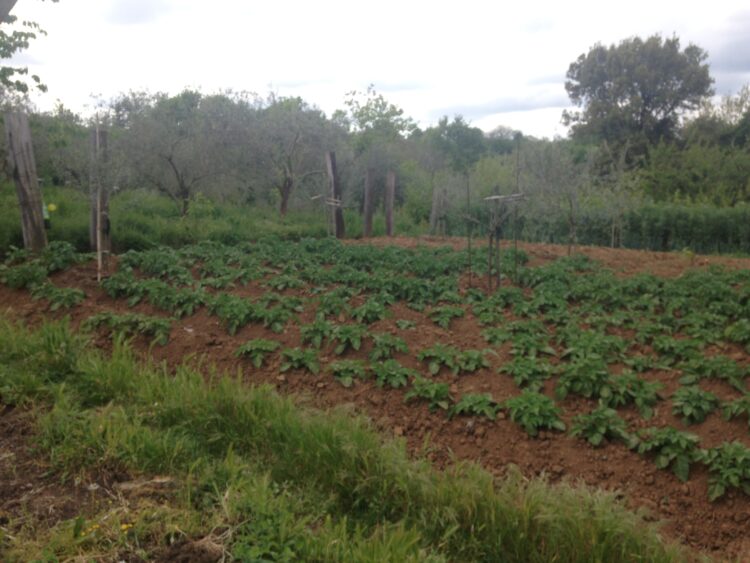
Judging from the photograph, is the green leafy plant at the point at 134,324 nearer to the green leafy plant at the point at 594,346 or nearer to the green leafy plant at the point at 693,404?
the green leafy plant at the point at 594,346

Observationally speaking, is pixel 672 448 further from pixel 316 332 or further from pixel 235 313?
pixel 235 313

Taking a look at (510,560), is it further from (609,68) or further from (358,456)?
(609,68)

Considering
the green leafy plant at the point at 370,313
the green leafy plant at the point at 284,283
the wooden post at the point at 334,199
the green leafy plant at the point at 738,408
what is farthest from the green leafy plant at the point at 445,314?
the wooden post at the point at 334,199

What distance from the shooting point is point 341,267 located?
8781mm

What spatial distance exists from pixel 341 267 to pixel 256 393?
4.49 m

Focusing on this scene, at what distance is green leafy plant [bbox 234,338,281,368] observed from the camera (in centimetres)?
556

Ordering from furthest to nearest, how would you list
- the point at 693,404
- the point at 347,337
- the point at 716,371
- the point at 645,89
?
the point at 645,89 < the point at 347,337 < the point at 716,371 < the point at 693,404

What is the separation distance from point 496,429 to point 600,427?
66 centimetres

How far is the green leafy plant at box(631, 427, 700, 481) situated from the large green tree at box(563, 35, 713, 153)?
26701 mm

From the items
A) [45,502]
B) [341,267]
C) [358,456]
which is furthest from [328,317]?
[45,502]

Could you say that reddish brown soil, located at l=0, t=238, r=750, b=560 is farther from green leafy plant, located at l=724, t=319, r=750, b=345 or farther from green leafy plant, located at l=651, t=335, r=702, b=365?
green leafy plant, located at l=651, t=335, r=702, b=365

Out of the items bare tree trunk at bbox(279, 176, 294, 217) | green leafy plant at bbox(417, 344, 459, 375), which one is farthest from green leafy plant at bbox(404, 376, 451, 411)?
bare tree trunk at bbox(279, 176, 294, 217)

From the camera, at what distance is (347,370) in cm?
525

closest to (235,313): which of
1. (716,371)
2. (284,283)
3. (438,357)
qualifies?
(284,283)
